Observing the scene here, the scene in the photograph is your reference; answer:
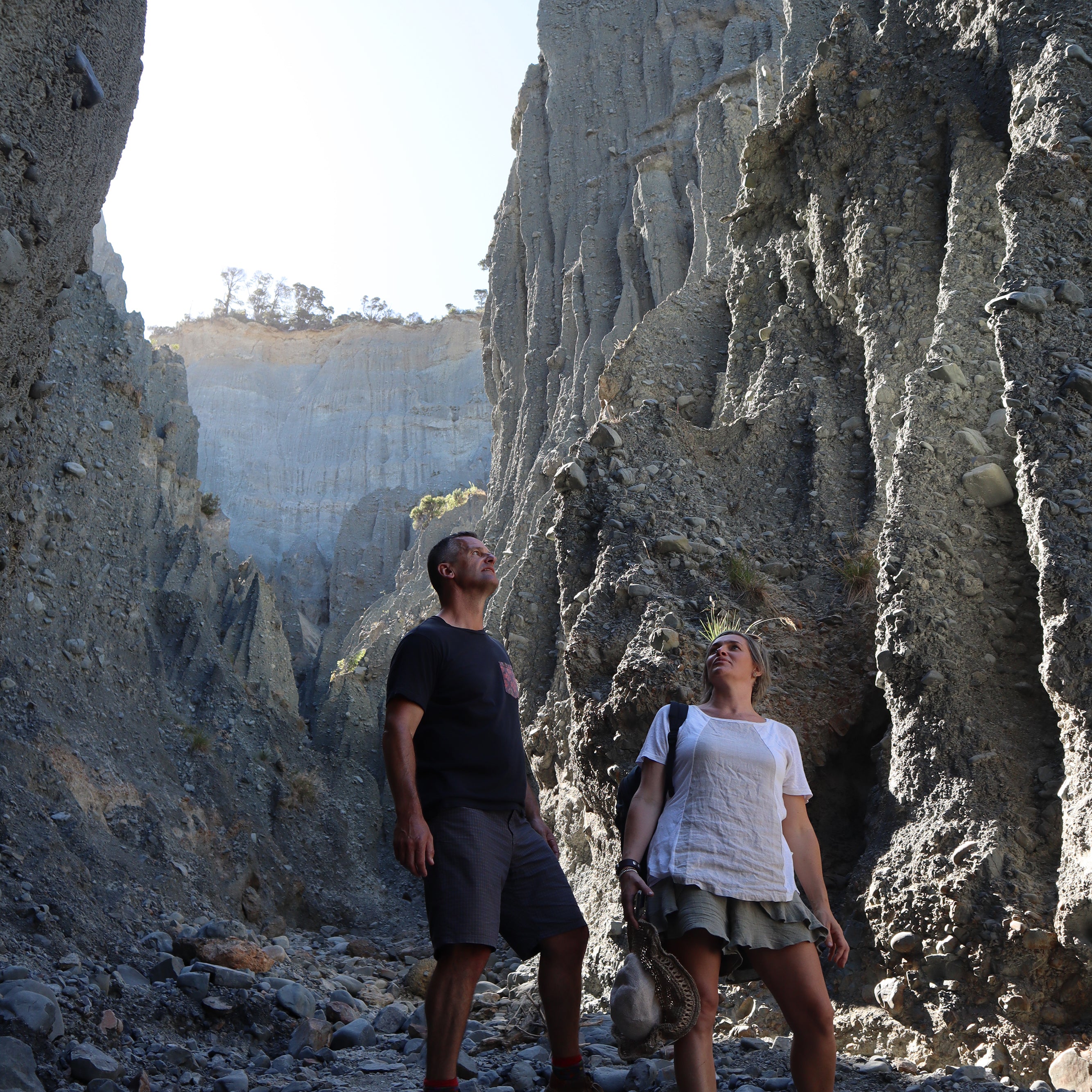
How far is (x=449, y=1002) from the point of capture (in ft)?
12.2

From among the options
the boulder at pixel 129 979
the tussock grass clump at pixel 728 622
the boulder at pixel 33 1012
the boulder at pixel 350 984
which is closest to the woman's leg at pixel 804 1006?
the boulder at pixel 33 1012

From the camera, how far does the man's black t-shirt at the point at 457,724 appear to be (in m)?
4.04

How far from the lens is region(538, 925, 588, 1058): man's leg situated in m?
3.94

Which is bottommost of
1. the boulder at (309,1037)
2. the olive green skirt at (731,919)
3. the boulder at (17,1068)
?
the boulder at (309,1037)

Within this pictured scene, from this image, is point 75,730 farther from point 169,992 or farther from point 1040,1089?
point 1040,1089

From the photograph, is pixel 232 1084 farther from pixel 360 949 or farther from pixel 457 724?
pixel 360 949

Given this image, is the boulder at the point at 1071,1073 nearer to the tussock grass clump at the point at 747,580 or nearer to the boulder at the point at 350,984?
the tussock grass clump at the point at 747,580

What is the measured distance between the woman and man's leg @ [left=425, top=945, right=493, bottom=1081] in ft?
2.04

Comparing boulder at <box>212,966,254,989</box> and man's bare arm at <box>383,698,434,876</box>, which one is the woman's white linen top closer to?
man's bare arm at <box>383,698,434,876</box>

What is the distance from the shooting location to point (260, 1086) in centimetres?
509

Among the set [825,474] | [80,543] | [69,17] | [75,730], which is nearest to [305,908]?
[75,730]

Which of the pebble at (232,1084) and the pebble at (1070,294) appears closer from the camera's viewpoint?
the pebble at (232,1084)

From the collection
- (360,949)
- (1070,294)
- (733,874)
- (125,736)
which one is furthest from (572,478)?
(125,736)

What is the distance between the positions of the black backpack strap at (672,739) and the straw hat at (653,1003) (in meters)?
0.58
